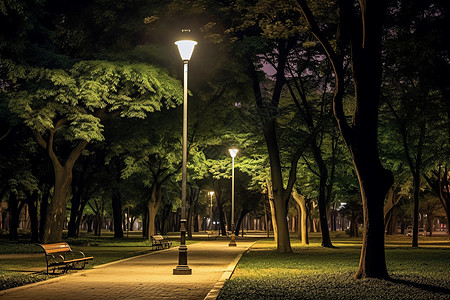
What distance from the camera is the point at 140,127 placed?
31.4 meters

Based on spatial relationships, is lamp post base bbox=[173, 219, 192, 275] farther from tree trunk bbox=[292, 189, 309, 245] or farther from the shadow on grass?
tree trunk bbox=[292, 189, 309, 245]

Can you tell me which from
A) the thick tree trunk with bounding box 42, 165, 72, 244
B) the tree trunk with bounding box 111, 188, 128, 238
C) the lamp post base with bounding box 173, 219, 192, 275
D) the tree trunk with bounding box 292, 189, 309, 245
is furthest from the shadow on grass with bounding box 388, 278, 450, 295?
the tree trunk with bounding box 111, 188, 128, 238

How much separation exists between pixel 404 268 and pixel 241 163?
68.8 ft

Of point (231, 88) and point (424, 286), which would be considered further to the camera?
point (231, 88)

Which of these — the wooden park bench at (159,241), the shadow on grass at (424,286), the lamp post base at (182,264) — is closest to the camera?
the shadow on grass at (424,286)

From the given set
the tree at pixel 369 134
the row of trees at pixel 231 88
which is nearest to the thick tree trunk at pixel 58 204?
the row of trees at pixel 231 88

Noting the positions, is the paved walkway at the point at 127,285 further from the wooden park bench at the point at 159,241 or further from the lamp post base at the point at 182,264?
the wooden park bench at the point at 159,241

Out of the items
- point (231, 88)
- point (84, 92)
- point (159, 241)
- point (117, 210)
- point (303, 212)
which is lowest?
point (159, 241)

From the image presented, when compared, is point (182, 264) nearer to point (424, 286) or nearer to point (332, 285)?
point (332, 285)

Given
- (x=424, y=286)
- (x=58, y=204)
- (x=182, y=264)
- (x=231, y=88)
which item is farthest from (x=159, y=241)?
(x=424, y=286)

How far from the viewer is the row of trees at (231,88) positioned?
15.0m

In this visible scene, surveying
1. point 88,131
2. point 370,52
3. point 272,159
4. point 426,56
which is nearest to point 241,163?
point 272,159

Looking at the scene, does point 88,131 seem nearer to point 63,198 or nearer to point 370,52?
point 63,198

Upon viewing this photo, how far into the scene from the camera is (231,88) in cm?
3014
